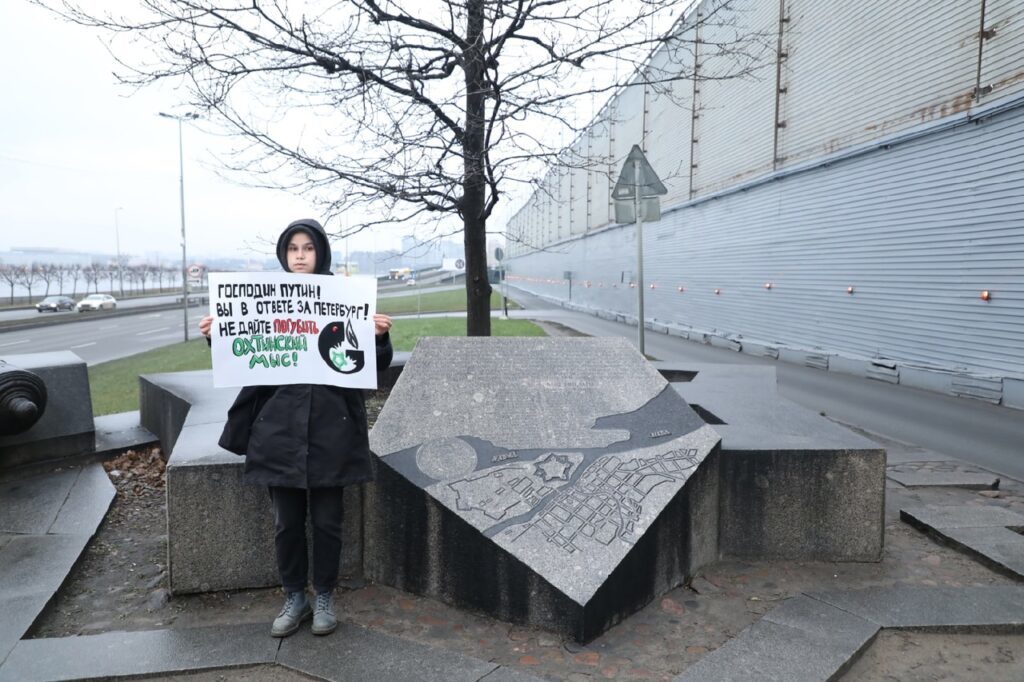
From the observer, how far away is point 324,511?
341 cm

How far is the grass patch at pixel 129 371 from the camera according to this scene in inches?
413

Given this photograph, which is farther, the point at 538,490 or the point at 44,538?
the point at 44,538

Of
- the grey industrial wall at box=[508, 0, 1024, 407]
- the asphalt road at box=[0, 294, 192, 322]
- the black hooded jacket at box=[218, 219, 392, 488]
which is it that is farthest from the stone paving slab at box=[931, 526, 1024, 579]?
the asphalt road at box=[0, 294, 192, 322]

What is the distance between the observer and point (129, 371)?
50.5 ft

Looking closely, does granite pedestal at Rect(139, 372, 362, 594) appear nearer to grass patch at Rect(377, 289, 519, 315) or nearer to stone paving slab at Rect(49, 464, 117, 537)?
stone paving slab at Rect(49, 464, 117, 537)

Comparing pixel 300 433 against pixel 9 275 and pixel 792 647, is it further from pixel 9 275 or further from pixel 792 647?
pixel 9 275

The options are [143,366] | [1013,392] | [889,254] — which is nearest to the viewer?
[1013,392]

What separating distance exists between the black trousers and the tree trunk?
144 inches

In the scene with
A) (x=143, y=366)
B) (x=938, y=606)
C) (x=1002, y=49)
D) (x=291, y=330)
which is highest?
(x=1002, y=49)

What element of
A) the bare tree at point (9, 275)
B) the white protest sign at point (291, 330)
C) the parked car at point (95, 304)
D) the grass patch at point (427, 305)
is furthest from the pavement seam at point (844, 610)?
the bare tree at point (9, 275)

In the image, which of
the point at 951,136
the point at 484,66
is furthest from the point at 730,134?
the point at 484,66

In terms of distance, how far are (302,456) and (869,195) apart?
13542 millimetres

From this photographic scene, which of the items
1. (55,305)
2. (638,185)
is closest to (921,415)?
(638,185)

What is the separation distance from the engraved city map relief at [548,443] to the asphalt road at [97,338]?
684 inches
